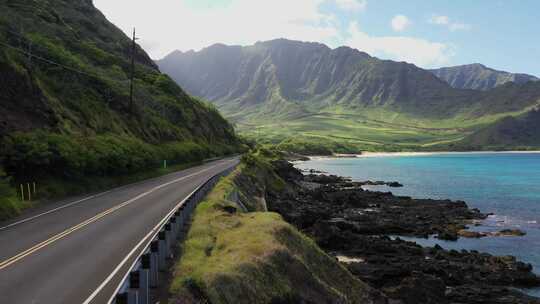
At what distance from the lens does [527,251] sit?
41406 mm

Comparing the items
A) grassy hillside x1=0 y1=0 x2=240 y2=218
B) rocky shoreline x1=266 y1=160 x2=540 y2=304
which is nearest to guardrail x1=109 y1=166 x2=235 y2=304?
rocky shoreline x1=266 y1=160 x2=540 y2=304

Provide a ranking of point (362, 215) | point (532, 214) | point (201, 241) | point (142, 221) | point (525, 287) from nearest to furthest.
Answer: point (201, 241) < point (142, 221) < point (525, 287) < point (362, 215) < point (532, 214)

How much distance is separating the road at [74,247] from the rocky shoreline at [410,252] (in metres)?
13.4

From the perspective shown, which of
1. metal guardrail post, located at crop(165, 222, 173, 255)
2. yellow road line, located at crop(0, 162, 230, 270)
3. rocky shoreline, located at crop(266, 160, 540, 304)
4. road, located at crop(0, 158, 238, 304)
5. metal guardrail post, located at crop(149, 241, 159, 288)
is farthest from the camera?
rocky shoreline, located at crop(266, 160, 540, 304)

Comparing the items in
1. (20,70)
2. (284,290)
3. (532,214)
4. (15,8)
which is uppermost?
(15,8)

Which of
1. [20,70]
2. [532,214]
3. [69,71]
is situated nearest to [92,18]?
[69,71]

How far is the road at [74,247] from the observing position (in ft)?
47.4

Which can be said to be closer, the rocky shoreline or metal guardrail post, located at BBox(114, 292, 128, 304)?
metal guardrail post, located at BBox(114, 292, 128, 304)

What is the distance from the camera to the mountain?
34562 millimetres

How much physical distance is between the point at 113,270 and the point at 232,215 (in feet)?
31.7

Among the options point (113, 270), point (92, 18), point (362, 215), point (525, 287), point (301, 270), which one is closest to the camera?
point (113, 270)

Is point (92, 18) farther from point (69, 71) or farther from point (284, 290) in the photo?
point (284, 290)

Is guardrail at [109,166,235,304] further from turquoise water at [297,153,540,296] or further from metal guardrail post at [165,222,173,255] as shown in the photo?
turquoise water at [297,153,540,296]

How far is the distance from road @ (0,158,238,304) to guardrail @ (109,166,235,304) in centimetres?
126
